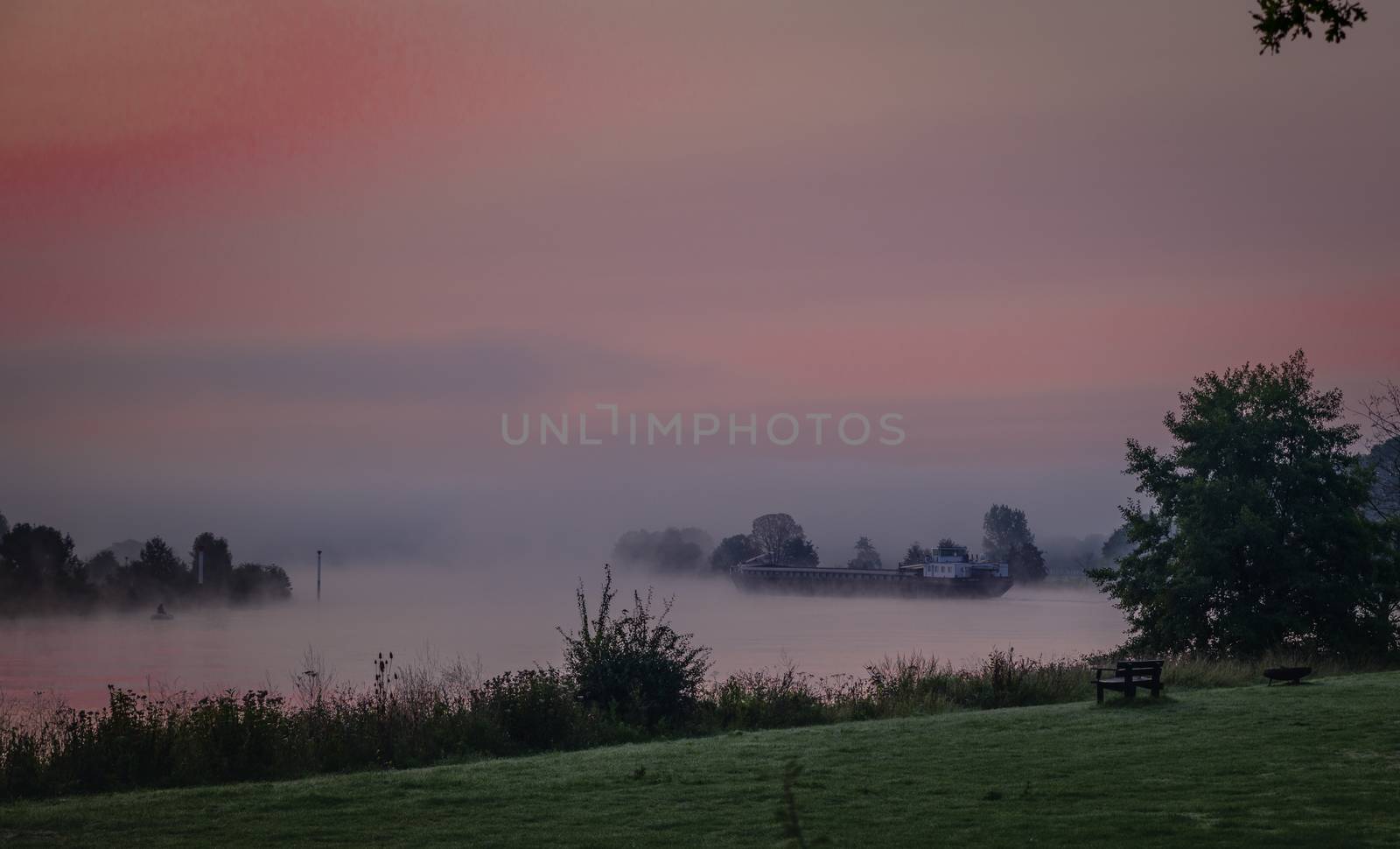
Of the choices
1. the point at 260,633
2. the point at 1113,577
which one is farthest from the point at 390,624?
the point at 1113,577

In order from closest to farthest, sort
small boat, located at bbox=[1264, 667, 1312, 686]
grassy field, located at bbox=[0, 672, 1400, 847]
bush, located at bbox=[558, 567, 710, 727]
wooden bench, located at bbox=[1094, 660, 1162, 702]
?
1. grassy field, located at bbox=[0, 672, 1400, 847]
2. wooden bench, located at bbox=[1094, 660, 1162, 702]
3. bush, located at bbox=[558, 567, 710, 727]
4. small boat, located at bbox=[1264, 667, 1312, 686]

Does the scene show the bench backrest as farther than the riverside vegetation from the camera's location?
Yes

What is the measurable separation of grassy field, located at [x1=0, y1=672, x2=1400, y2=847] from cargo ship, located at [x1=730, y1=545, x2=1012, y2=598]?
351 ft

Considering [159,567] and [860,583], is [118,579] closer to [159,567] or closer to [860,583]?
[159,567]

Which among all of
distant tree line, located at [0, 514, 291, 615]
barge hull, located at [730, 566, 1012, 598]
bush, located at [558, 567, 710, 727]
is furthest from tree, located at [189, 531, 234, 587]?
bush, located at [558, 567, 710, 727]

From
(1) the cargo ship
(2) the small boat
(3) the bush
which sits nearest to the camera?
(3) the bush

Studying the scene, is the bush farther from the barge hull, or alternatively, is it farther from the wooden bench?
the barge hull

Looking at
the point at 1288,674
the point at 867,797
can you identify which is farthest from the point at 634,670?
Answer: the point at 1288,674

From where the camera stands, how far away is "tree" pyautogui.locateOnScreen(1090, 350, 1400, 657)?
110ft

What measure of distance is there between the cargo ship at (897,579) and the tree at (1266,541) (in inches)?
3396

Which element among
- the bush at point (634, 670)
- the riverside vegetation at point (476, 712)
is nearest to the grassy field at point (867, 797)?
the riverside vegetation at point (476, 712)

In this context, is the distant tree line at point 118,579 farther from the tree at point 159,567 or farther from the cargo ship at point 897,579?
the cargo ship at point 897,579

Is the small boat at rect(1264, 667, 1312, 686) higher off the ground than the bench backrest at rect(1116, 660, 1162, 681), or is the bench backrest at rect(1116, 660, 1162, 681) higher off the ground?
the bench backrest at rect(1116, 660, 1162, 681)

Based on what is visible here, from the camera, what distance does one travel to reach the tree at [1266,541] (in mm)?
33562
